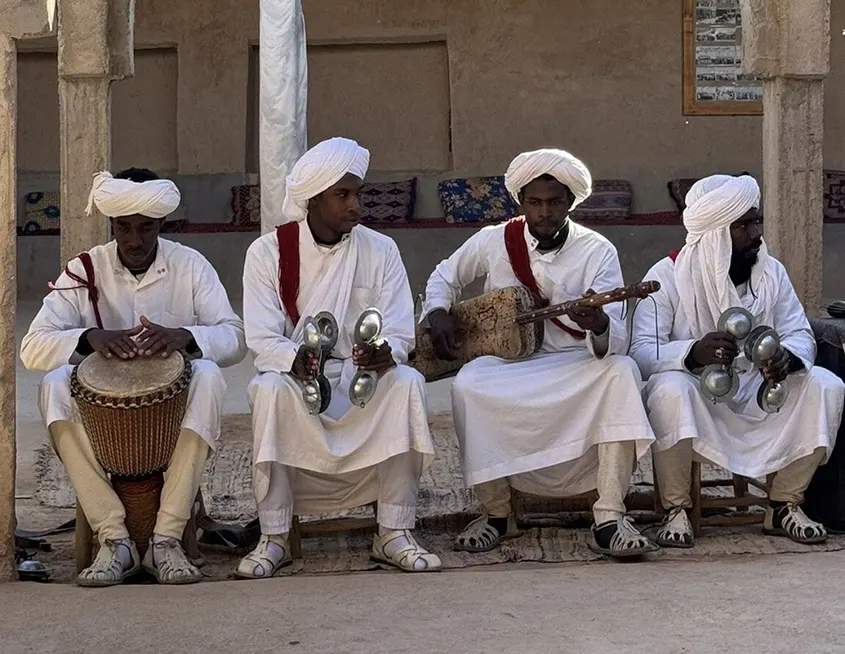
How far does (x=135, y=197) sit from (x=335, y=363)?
986 millimetres

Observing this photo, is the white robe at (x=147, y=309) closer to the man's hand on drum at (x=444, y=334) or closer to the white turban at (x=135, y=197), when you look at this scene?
the white turban at (x=135, y=197)

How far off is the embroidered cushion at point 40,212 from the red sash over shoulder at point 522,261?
827 centimetres

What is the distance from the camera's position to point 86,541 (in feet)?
18.8

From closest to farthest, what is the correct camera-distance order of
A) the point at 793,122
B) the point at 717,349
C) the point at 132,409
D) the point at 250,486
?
the point at 132,409 → the point at 717,349 → the point at 250,486 → the point at 793,122

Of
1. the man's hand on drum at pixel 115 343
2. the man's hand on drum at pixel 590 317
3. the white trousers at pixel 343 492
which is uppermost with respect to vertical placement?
the man's hand on drum at pixel 590 317

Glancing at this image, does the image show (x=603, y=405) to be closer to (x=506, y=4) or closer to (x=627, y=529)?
(x=627, y=529)

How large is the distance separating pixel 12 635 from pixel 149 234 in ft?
5.78

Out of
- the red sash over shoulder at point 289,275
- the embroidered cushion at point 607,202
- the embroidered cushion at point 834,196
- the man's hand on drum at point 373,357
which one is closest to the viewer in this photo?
the man's hand on drum at point 373,357

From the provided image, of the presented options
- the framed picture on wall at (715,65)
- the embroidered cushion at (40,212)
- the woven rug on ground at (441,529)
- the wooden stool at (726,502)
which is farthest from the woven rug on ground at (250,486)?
the framed picture on wall at (715,65)

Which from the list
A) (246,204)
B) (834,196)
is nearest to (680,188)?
(834,196)

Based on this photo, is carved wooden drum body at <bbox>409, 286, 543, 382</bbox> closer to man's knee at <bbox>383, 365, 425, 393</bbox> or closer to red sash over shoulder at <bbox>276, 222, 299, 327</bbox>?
man's knee at <bbox>383, 365, 425, 393</bbox>

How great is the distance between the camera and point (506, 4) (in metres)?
13.9

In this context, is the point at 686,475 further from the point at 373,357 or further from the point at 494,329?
the point at 373,357

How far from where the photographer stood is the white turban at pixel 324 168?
19.4ft
